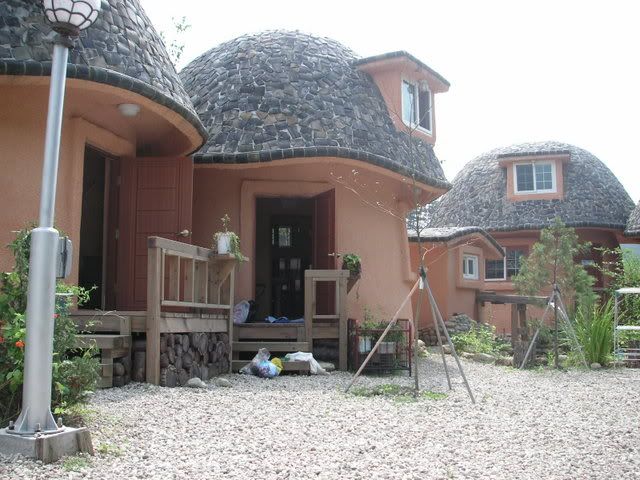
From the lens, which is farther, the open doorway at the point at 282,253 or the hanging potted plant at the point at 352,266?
the open doorway at the point at 282,253

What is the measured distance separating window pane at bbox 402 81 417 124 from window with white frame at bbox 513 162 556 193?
934 centimetres

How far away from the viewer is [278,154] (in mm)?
10750

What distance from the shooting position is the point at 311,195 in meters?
12.1

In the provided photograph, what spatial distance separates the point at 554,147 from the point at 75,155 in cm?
1714

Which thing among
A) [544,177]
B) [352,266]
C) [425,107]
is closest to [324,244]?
[352,266]

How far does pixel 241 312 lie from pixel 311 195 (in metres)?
2.48

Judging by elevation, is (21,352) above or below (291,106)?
below

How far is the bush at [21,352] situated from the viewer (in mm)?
4762

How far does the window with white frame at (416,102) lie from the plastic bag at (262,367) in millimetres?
5939

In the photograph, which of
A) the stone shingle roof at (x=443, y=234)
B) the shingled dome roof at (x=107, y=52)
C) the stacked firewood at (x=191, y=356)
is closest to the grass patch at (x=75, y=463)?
the stacked firewood at (x=191, y=356)

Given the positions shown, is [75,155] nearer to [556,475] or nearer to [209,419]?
[209,419]

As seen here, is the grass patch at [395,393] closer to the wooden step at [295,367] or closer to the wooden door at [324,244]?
the wooden step at [295,367]

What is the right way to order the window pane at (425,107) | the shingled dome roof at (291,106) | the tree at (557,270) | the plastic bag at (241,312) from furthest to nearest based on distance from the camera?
the window pane at (425,107) < the tree at (557,270) < the shingled dome roof at (291,106) < the plastic bag at (241,312)

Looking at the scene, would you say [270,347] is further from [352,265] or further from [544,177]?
[544,177]
